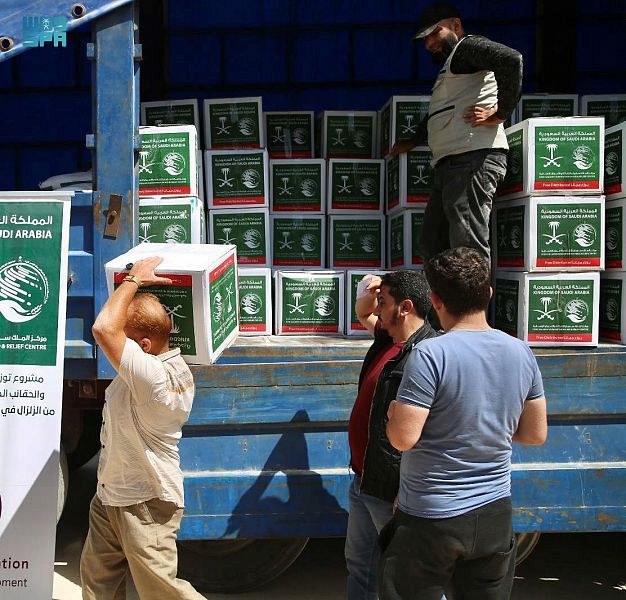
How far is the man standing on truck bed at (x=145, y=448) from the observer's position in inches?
101

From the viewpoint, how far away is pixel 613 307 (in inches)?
146

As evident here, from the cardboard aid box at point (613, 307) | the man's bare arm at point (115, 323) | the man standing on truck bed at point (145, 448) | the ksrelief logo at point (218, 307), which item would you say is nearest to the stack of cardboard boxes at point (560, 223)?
the cardboard aid box at point (613, 307)

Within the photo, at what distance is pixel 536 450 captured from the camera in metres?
3.29

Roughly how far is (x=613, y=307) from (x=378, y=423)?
5.49 ft

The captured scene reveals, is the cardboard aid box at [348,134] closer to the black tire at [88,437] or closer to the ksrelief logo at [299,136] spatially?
the ksrelief logo at [299,136]

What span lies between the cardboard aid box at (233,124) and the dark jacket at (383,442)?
7.41 ft

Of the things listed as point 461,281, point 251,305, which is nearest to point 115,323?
point 461,281

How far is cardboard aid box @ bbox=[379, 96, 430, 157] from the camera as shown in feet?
14.4

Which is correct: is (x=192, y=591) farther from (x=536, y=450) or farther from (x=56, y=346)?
(x=536, y=450)

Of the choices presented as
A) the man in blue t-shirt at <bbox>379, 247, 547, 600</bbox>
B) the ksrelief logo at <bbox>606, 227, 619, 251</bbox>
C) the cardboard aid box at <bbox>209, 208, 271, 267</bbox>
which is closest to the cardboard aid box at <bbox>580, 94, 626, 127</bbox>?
the ksrelief logo at <bbox>606, 227, 619, 251</bbox>

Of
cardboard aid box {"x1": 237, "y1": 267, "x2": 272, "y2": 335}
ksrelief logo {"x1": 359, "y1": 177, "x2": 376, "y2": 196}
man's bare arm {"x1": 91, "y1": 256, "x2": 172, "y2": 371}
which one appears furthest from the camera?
ksrelief logo {"x1": 359, "y1": 177, "x2": 376, "y2": 196}

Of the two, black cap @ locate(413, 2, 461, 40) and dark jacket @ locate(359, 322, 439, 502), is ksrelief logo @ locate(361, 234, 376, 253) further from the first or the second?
dark jacket @ locate(359, 322, 439, 502)

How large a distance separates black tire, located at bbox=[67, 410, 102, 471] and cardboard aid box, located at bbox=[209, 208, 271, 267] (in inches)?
43.5

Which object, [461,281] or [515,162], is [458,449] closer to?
[461,281]
